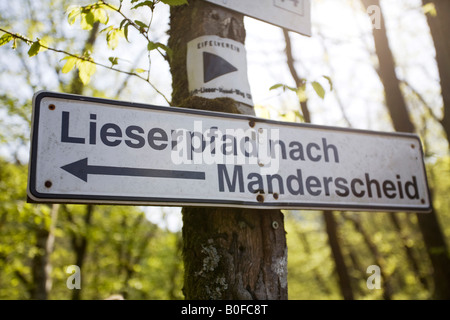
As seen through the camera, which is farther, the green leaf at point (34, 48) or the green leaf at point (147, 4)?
the green leaf at point (34, 48)

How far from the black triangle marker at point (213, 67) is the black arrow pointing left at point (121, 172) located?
0.52m

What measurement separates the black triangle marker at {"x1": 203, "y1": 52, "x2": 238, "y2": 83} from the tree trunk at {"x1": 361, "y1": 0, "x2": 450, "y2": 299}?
370cm

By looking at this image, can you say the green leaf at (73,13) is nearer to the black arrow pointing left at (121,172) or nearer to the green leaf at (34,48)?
the green leaf at (34,48)

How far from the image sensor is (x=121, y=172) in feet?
4.73

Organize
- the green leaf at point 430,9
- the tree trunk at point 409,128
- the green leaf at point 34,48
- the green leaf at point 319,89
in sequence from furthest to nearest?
the tree trunk at point 409,128, the green leaf at point 430,9, the green leaf at point 319,89, the green leaf at point 34,48

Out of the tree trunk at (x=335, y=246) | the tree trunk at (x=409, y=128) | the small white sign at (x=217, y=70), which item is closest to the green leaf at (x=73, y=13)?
the small white sign at (x=217, y=70)

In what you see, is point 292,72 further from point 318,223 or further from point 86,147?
point 318,223

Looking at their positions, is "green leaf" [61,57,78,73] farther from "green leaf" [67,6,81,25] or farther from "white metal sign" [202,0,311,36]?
"white metal sign" [202,0,311,36]

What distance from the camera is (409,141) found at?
2.05 m

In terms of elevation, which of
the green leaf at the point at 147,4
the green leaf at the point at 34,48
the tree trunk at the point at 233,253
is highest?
the green leaf at the point at 147,4

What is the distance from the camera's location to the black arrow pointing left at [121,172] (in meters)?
1.39

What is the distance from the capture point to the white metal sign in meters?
1.90

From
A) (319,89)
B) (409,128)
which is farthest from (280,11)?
(409,128)

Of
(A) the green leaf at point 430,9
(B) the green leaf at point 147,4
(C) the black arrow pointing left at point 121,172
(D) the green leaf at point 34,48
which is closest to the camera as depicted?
(C) the black arrow pointing left at point 121,172
